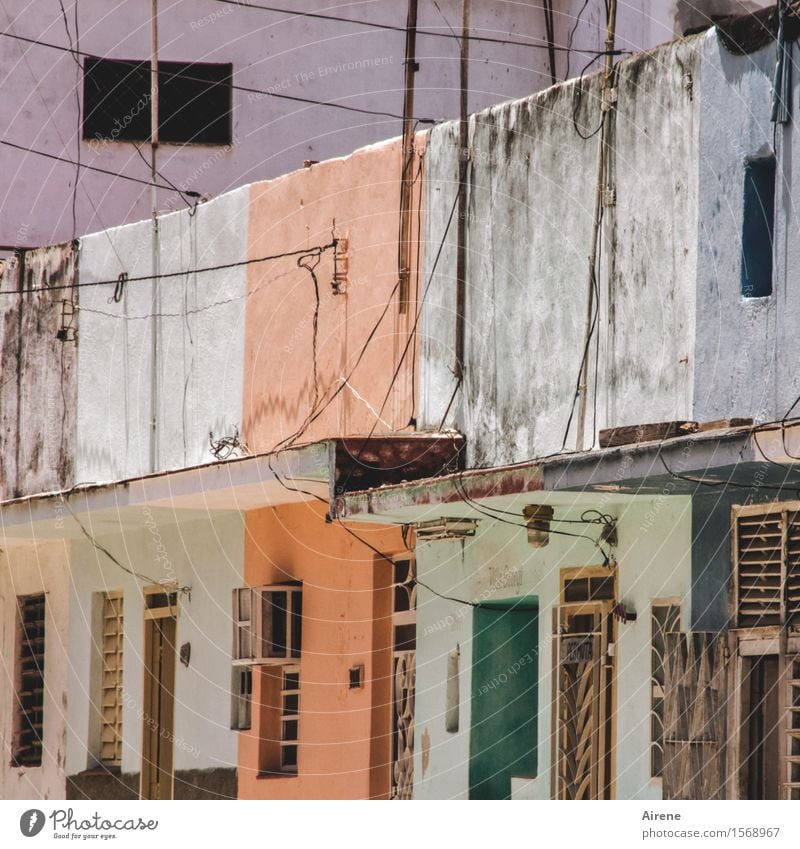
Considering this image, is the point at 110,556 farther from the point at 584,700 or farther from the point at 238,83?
the point at 584,700

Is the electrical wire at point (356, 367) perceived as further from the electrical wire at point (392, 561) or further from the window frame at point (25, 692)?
the window frame at point (25, 692)

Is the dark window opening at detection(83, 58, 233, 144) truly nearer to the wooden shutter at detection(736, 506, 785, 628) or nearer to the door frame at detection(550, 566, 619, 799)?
the door frame at detection(550, 566, 619, 799)

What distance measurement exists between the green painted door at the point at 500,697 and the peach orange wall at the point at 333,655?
3.24 ft

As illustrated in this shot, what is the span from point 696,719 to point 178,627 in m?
6.57

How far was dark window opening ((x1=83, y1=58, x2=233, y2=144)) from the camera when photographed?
20188 mm

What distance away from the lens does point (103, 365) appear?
16.6m

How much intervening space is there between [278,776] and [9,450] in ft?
14.0

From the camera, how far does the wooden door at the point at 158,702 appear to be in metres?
16.7

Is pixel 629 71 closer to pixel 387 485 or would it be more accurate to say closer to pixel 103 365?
pixel 387 485

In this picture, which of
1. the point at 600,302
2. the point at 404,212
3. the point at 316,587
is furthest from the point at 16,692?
the point at 600,302

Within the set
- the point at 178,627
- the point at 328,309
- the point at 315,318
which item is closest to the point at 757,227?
the point at 328,309

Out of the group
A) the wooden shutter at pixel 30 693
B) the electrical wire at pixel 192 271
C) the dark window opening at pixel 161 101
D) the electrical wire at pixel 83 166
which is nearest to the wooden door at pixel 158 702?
the wooden shutter at pixel 30 693

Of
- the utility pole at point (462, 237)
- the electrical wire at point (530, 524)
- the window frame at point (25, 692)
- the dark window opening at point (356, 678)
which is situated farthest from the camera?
the window frame at point (25, 692)

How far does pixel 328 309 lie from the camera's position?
46.3 ft
